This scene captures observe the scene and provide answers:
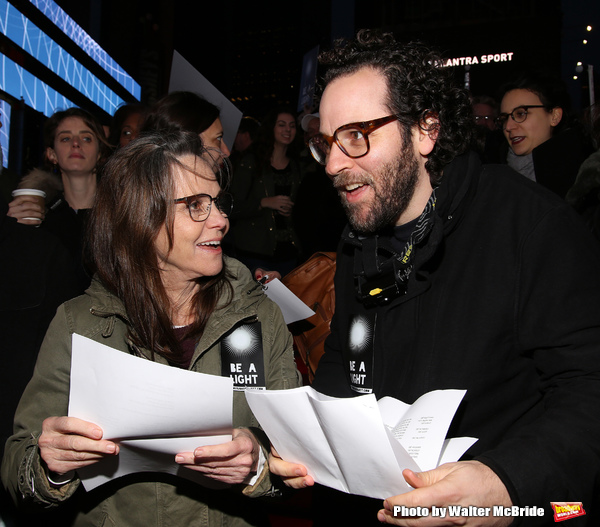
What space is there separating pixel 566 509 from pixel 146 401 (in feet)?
3.49

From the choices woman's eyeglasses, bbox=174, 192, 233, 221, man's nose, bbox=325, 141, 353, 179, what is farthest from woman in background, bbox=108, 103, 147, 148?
man's nose, bbox=325, 141, 353, 179

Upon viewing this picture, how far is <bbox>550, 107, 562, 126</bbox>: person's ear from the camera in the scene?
3.62 metres

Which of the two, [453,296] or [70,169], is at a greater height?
[70,169]

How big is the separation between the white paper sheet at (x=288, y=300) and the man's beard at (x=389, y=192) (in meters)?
0.98

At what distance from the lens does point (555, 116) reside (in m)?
3.63

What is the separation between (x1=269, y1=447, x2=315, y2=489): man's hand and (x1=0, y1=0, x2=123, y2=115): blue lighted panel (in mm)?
6680

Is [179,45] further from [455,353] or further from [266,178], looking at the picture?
[455,353]

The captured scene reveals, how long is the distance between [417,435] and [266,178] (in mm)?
3866

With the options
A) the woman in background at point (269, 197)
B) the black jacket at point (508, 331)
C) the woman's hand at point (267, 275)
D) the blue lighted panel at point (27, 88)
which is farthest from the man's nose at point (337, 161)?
the blue lighted panel at point (27, 88)

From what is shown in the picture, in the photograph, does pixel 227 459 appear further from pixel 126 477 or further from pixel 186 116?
pixel 186 116

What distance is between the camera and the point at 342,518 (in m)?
1.79

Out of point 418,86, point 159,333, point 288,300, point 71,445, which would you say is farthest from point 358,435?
point 288,300

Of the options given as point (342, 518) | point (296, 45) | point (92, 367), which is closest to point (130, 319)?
point (92, 367)

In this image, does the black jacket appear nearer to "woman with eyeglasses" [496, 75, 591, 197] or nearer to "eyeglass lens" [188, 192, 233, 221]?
"eyeglass lens" [188, 192, 233, 221]
